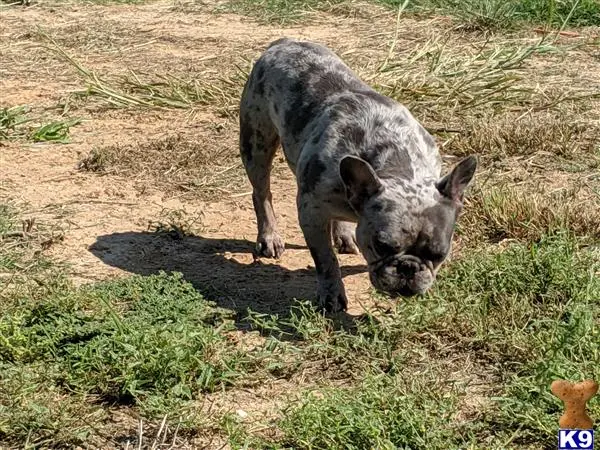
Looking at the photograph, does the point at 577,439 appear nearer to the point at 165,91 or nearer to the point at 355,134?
the point at 355,134

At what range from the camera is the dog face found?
6074 mm

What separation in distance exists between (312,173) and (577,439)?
8.82 feet

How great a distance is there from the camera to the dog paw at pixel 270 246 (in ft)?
25.2

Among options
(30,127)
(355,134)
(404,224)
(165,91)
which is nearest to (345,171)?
(404,224)

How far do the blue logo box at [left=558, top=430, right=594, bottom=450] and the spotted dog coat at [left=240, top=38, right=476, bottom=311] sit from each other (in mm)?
1629

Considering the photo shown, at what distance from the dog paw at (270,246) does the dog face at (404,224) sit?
4.91 ft

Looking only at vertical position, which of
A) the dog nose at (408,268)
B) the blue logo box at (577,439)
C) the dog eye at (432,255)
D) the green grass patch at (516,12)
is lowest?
the green grass patch at (516,12)

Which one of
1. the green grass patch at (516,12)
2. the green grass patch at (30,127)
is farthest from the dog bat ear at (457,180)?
the green grass patch at (516,12)

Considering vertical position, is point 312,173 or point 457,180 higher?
point 457,180

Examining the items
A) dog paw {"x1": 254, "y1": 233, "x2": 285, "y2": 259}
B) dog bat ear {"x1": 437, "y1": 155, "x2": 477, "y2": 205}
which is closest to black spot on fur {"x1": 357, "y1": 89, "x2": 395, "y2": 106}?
dog bat ear {"x1": 437, "y1": 155, "x2": 477, "y2": 205}

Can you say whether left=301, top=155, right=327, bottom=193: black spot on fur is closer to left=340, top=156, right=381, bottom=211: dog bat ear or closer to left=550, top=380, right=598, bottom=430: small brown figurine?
left=340, top=156, right=381, bottom=211: dog bat ear

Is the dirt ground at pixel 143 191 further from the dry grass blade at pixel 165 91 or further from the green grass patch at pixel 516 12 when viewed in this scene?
the green grass patch at pixel 516 12

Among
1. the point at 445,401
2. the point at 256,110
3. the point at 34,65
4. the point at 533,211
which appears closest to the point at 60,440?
the point at 445,401

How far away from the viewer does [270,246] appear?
7.67 m
